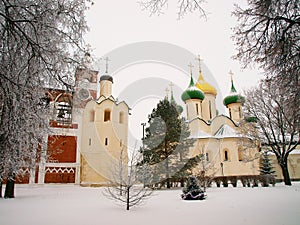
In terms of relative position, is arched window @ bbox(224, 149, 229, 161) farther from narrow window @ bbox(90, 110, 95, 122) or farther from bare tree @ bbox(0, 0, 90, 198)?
bare tree @ bbox(0, 0, 90, 198)

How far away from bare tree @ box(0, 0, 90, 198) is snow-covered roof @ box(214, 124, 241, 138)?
83.2 ft

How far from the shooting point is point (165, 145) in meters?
21.2

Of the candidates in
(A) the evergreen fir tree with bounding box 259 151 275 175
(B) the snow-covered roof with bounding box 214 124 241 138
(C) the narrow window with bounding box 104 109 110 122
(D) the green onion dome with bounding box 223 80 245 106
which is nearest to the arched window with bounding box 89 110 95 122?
(C) the narrow window with bounding box 104 109 110 122

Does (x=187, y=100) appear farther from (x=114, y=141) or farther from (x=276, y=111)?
(x=276, y=111)

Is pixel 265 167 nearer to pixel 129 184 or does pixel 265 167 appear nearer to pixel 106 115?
pixel 106 115

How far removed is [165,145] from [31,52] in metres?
17.1

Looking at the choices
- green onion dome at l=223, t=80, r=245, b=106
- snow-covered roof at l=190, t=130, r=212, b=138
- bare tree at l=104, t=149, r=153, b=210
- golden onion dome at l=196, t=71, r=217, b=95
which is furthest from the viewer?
golden onion dome at l=196, t=71, r=217, b=95

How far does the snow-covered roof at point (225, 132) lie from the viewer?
28.3 m

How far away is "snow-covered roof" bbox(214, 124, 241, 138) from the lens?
28256mm

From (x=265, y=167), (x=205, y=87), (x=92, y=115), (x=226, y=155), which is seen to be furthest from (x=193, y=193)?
(x=205, y=87)

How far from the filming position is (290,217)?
18.5 ft

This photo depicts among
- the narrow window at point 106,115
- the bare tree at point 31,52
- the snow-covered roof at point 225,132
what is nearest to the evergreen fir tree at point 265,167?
the snow-covered roof at point 225,132

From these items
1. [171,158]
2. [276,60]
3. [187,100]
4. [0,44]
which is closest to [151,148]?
[171,158]

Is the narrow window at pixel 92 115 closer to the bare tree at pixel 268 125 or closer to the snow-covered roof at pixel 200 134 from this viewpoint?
the snow-covered roof at pixel 200 134
